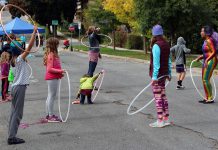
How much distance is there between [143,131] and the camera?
347 inches

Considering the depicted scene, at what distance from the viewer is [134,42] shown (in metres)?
45.4

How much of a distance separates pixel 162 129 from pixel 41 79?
436 inches

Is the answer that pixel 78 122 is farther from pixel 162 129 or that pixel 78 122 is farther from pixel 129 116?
pixel 162 129

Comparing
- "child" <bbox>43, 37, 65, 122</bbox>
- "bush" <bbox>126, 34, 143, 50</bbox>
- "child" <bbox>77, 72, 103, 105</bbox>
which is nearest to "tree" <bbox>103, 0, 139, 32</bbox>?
"bush" <bbox>126, 34, 143, 50</bbox>

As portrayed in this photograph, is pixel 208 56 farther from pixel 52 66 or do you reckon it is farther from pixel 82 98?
pixel 52 66

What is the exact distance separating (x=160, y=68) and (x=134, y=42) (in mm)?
36611

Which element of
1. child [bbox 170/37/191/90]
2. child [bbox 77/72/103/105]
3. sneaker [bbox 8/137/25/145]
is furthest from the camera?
child [bbox 170/37/191/90]

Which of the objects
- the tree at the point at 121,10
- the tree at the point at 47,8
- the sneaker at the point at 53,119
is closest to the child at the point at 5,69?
the sneaker at the point at 53,119

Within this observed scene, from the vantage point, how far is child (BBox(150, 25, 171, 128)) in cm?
891

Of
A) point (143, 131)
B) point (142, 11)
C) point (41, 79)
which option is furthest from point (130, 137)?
point (142, 11)

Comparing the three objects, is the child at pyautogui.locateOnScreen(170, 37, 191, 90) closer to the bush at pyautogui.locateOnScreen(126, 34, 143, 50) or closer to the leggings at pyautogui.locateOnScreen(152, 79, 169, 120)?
the leggings at pyautogui.locateOnScreen(152, 79, 169, 120)

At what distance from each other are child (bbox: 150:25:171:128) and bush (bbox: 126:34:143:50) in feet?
116

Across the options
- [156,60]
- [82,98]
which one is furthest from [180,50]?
[156,60]

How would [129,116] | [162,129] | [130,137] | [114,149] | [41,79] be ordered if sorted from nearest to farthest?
[114,149] → [130,137] → [162,129] → [129,116] → [41,79]
